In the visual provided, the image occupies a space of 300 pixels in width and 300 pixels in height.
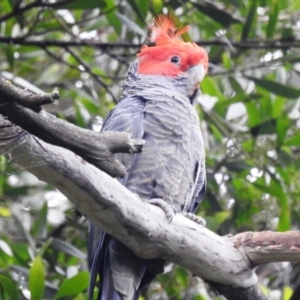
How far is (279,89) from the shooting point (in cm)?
317

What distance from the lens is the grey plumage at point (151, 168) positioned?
2.33 meters

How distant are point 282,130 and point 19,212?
1.27 meters

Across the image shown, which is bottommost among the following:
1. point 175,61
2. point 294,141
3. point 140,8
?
point 294,141

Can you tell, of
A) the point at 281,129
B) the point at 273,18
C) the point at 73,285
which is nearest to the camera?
the point at 73,285

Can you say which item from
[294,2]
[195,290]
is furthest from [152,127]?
[294,2]

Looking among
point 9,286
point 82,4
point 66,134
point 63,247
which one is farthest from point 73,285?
point 82,4

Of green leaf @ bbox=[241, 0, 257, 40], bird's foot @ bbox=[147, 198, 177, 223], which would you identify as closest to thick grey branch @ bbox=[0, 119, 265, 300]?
bird's foot @ bbox=[147, 198, 177, 223]

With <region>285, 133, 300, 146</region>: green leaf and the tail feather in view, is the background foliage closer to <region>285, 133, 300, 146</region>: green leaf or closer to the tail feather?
<region>285, 133, 300, 146</region>: green leaf

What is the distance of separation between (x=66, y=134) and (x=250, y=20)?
74.1 inches

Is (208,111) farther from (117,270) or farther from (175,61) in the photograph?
(117,270)

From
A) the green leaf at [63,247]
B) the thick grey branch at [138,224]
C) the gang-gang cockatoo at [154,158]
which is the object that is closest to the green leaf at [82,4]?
the gang-gang cockatoo at [154,158]

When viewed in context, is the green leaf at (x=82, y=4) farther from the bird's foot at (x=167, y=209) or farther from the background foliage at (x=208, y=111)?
the bird's foot at (x=167, y=209)

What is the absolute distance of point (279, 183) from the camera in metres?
3.16

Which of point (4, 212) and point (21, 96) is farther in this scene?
point (4, 212)
